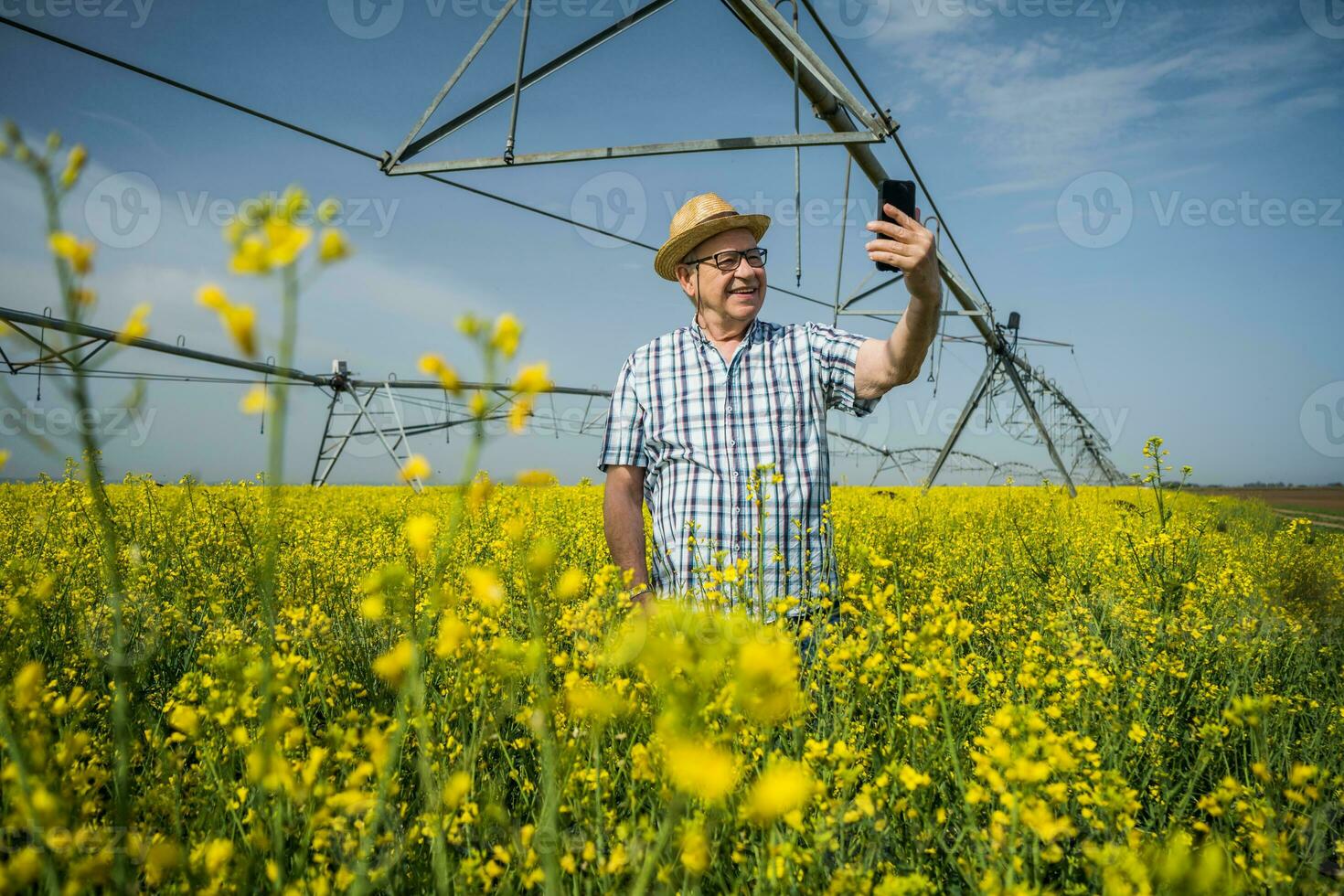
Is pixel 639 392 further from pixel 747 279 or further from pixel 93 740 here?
pixel 93 740

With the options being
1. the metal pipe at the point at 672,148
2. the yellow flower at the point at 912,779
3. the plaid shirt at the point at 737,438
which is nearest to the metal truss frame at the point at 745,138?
the metal pipe at the point at 672,148

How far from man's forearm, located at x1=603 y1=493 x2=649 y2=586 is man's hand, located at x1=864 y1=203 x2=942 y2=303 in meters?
1.30

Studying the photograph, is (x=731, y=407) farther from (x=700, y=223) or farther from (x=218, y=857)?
(x=218, y=857)

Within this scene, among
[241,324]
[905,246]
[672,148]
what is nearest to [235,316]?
[241,324]

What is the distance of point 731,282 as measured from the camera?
8.94ft

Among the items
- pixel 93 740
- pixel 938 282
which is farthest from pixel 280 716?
pixel 938 282

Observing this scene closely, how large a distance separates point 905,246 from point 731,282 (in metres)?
0.87

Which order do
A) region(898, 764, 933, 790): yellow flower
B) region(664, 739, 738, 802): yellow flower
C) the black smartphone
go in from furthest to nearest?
the black smartphone → region(898, 764, 933, 790): yellow flower → region(664, 739, 738, 802): yellow flower

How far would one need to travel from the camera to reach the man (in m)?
2.45

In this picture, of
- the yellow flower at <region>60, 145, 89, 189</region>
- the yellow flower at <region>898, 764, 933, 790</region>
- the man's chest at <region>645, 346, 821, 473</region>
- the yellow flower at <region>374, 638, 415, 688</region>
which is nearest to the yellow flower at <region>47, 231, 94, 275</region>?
the yellow flower at <region>60, 145, 89, 189</region>

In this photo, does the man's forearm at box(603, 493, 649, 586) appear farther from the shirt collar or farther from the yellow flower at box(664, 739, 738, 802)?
the yellow flower at box(664, 739, 738, 802)

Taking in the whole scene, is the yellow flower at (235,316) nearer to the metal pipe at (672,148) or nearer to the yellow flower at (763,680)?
the yellow flower at (763,680)

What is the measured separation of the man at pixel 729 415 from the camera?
96.4 inches

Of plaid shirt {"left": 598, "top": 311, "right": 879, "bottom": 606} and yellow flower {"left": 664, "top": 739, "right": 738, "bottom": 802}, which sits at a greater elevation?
plaid shirt {"left": 598, "top": 311, "right": 879, "bottom": 606}
